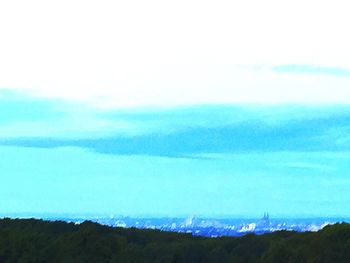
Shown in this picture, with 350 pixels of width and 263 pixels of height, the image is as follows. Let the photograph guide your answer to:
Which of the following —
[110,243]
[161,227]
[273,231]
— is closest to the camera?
[110,243]

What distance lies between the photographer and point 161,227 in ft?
151

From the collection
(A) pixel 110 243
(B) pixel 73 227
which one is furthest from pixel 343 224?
(B) pixel 73 227

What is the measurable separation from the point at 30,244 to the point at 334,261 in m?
14.6

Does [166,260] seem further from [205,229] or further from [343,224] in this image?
[205,229]

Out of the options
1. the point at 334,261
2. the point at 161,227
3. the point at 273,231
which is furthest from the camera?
the point at 161,227

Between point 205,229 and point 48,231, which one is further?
point 205,229

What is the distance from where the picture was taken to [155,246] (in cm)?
3766

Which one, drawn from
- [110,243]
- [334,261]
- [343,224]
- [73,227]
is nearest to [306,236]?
[343,224]

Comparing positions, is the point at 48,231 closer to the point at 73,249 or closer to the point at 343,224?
the point at 73,249

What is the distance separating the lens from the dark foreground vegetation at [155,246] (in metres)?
33.3

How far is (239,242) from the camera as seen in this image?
3741cm

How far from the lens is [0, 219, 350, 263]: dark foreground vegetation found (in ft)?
109

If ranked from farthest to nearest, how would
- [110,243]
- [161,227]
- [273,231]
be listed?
[161,227] < [273,231] < [110,243]

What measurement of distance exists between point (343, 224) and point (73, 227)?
13196 millimetres
